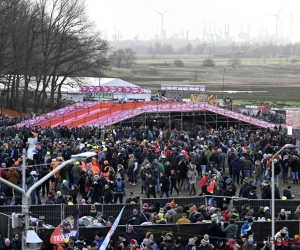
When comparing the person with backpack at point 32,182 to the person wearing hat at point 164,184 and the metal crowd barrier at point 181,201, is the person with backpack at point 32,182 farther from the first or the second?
the metal crowd barrier at point 181,201

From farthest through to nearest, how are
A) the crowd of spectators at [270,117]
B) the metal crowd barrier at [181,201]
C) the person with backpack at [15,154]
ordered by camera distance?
1. the crowd of spectators at [270,117]
2. the person with backpack at [15,154]
3. the metal crowd barrier at [181,201]

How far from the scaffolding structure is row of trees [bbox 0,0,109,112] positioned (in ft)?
49.4

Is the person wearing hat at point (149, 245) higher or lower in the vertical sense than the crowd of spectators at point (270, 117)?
higher

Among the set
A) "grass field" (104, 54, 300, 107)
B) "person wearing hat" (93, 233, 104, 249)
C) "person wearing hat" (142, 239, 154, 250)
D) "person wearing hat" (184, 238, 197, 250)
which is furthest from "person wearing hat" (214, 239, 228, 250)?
"grass field" (104, 54, 300, 107)

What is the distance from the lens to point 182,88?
7425 cm

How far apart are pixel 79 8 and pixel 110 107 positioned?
18.3 metres

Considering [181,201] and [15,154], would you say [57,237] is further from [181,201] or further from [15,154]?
[15,154]

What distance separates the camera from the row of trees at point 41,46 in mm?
73500

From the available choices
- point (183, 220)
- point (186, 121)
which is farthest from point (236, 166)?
point (186, 121)

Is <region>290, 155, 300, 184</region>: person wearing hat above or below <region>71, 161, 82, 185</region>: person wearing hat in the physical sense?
below

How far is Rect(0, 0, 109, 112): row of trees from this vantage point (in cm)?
7350

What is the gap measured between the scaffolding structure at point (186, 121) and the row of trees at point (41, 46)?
15.0 metres

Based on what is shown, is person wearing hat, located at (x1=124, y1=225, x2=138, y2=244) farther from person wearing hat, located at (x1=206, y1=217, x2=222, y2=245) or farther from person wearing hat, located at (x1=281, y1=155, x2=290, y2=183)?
person wearing hat, located at (x1=281, y1=155, x2=290, y2=183)

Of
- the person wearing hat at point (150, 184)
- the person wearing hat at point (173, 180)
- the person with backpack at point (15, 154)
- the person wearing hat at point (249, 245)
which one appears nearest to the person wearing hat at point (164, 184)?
the person wearing hat at point (150, 184)
